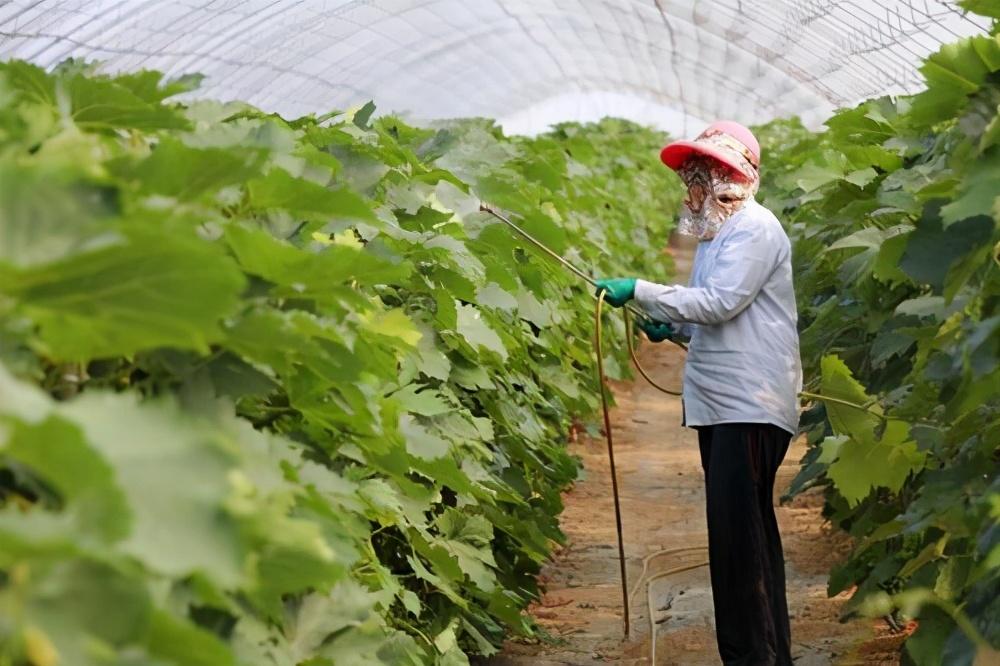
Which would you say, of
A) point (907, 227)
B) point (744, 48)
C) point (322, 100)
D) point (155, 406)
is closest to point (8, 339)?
point (155, 406)

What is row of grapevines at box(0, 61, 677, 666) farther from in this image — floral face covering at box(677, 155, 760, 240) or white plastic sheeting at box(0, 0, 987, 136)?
white plastic sheeting at box(0, 0, 987, 136)

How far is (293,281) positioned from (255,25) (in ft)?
79.0

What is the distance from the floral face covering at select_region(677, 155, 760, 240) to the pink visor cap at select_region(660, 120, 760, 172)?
0.03 metres

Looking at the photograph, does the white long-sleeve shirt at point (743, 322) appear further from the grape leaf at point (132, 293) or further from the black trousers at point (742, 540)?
the grape leaf at point (132, 293)

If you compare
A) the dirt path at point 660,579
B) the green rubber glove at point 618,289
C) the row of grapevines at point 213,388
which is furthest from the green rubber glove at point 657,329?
the row of grapevines at point 213,388

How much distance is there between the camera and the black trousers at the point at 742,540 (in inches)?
171

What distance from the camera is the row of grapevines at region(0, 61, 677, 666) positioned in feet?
4.13

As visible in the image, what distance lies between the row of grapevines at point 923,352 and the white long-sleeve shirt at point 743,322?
0.80 feet

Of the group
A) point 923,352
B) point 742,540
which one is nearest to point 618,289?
point 742,540

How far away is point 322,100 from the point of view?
32.0 m

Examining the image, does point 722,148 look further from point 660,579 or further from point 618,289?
point 660,579

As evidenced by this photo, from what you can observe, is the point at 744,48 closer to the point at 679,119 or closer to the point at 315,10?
the point at 315,10

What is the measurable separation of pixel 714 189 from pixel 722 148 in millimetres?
133

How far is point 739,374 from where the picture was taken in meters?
4.36
